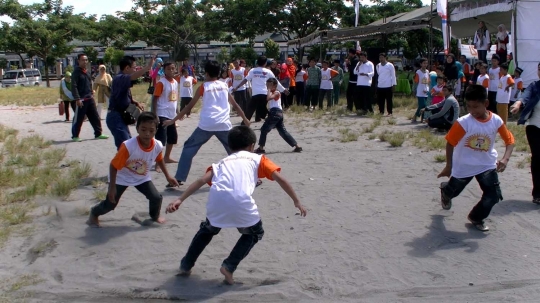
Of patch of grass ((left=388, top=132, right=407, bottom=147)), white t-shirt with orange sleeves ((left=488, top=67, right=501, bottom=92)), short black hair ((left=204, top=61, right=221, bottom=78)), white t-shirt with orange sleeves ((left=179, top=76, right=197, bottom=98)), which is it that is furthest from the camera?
white t-shirt with orange sleeves ((left=179, top=76, right=197, bottom=98))

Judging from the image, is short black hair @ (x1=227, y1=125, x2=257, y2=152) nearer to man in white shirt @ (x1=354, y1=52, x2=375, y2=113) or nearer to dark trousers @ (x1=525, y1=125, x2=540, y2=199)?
dark trousers @ (x1=525, y1=125, x2=540, y2=199)

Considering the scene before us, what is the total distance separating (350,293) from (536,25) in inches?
475

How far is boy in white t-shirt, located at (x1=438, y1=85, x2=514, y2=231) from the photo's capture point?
5.80 m

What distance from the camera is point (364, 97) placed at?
1641 cm

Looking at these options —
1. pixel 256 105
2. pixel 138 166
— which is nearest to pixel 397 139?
pixel 256 105

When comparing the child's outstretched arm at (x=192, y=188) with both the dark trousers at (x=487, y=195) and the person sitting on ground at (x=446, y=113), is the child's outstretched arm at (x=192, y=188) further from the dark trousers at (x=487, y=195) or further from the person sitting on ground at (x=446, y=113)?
the person sitting on ground at (x=446, y=113)

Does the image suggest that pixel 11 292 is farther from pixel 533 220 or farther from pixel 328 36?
pixel 328 36

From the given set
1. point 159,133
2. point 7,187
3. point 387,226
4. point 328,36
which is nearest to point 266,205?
point 387,226

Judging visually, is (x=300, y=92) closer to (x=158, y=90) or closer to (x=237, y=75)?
(x=237, y=75)

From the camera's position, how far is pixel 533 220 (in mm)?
6305

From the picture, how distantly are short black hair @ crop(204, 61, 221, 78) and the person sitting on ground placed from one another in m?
6.15

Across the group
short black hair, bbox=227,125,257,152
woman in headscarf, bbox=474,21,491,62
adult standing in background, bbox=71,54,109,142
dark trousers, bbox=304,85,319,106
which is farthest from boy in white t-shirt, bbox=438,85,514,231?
woman in headscarf, bbox=474,21,491,62

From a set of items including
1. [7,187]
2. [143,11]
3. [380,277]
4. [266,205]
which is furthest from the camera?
[143,11]

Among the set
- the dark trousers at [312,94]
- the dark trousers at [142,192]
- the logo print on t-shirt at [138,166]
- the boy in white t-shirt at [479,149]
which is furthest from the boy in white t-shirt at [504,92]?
the logo print on t-shirt at [138,166]
